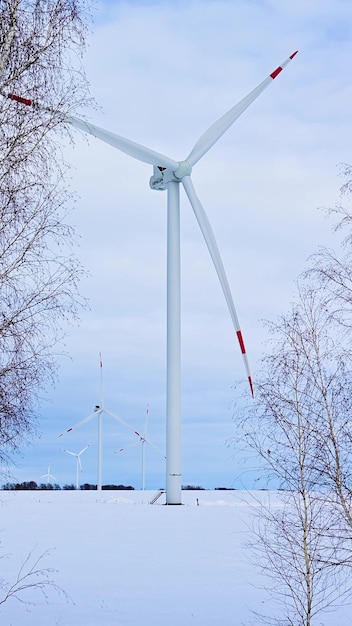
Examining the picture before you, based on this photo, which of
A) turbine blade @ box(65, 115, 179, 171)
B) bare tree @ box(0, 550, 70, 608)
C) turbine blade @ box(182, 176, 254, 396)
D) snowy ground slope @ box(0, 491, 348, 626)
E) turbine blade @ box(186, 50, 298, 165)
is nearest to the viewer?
snowy ground slope @ box(0, 491, 348, 626)

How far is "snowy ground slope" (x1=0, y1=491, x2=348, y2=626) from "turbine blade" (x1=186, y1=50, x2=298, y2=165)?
16107mm

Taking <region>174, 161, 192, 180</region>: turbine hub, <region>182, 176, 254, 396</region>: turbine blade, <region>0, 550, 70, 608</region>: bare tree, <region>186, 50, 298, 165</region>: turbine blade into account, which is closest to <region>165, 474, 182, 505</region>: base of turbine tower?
<region>182, 176, 254, 396</region>: turbine blade

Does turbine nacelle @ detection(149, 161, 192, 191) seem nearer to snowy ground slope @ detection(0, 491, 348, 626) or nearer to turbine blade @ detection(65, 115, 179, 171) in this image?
turbine blade @ detection(65, 115, 179, 171)

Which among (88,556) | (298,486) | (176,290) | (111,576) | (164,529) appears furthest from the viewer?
(176,290)

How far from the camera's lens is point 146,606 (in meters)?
13.5

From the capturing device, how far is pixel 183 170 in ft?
107

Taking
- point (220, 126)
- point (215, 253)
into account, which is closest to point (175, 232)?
point (215, 253)

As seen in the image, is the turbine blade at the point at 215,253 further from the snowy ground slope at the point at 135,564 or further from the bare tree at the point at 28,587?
the bare tree at the point at 28,587

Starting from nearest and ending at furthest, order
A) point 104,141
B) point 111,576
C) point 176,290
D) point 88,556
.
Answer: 1. point 111,576
2. point 88,556
3. point 176,290
4. point 104,141

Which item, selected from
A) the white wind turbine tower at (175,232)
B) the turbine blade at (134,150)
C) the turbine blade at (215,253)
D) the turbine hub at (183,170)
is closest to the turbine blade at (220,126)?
the white wind turbine tower at (175,232)

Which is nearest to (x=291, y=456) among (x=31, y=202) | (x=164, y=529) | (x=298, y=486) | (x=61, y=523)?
(x=298, y=486)

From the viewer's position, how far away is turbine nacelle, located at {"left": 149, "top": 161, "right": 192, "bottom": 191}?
107 ft

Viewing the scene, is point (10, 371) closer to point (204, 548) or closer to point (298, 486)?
point (298, 486)

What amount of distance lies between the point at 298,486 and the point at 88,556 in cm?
Answer: 579
